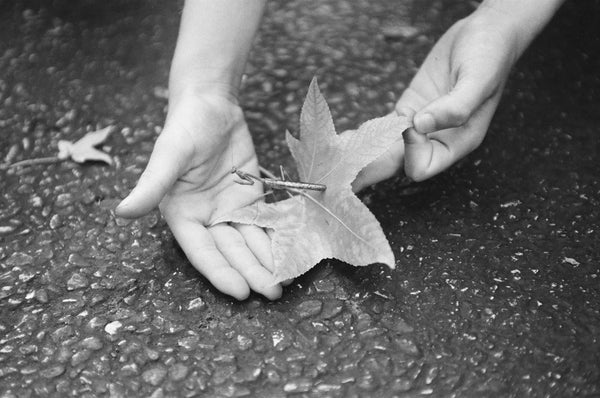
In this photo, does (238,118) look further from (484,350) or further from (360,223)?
(484,350)

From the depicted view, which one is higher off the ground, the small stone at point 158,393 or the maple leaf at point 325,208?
the maple leaf at point 325,208

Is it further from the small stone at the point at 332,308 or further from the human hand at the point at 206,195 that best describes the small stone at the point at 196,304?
the small stone at the point at 332,308

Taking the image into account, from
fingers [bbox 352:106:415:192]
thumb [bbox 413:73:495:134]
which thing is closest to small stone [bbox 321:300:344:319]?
fingers [bbox 352:106:415:192]

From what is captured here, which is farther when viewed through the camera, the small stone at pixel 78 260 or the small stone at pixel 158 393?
the small stone at pixel 78 260

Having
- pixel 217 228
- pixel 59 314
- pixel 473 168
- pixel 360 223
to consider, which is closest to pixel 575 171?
pixel 473 168

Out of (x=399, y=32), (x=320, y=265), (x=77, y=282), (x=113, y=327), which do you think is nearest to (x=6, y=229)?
(x=77, y=282)

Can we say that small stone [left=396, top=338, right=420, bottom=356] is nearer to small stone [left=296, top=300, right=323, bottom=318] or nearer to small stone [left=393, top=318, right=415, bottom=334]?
small stone [left=393, top=318, right=415, bottom=334]

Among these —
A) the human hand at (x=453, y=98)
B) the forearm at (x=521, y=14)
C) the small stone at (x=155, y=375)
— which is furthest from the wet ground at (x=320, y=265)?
the forearm at (x=521, y=14)
